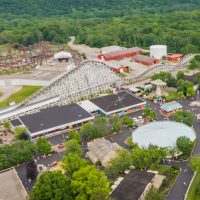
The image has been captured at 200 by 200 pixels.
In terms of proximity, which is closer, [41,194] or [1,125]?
[41,194]

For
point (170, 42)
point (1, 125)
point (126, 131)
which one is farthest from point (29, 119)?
point (170, 42)

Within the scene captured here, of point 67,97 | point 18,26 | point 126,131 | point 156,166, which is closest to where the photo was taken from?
point 156,166

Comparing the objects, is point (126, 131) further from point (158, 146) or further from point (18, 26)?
point (18, 26)

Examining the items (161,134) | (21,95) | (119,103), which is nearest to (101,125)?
(161,134)

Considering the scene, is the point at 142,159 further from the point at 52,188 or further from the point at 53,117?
the point at 53,117

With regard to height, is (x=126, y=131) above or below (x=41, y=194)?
below

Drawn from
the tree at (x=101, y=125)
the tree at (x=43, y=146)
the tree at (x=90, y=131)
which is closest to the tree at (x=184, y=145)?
the tree at (x=101, y=125)

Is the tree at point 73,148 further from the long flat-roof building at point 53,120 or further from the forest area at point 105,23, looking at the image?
the forest area at point 105,23
